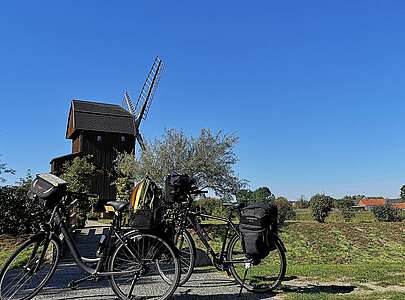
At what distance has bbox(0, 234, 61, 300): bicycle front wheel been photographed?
405 cm

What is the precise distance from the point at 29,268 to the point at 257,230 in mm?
2406

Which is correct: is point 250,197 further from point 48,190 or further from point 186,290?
point 48,190

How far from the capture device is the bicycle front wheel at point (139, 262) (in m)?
4.21

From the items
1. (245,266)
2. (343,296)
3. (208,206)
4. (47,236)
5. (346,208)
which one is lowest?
(343,296)

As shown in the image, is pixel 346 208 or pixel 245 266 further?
pixel 346 208

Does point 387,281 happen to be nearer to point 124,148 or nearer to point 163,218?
point 163,218

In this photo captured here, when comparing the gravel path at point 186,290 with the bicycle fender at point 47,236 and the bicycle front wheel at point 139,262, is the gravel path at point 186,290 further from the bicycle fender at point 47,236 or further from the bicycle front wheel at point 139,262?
the bicycle fender at point 47,236

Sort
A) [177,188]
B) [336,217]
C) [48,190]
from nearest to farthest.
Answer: [48,190] → [177,188] → [336,217]

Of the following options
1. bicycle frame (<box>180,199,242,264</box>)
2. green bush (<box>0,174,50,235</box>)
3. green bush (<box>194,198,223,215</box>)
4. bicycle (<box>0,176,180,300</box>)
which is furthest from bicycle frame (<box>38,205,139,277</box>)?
green bush (<box>0,174,50,235</box>)

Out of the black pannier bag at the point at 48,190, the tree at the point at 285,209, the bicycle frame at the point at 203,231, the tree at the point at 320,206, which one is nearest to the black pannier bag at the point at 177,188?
the bicycle frame at the point at 203,231

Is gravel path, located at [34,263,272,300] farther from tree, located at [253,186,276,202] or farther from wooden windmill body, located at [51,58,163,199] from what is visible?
wooden windmill body, located at [51,58,163,199]

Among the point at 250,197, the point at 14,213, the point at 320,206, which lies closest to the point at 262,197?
the point at 250,197

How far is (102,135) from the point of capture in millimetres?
32906

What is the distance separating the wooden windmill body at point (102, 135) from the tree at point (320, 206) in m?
12.9
